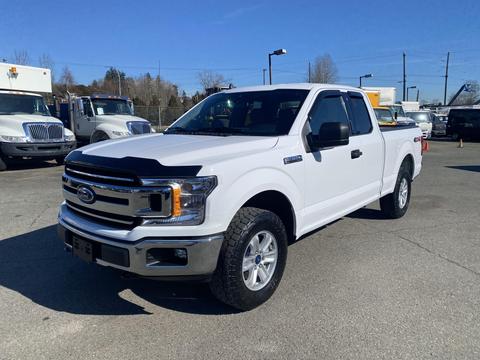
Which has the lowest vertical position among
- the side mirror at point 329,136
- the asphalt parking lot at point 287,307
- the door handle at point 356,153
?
the asphalt parking lot at point 287,307

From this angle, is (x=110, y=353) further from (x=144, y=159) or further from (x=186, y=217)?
(x=144, y=159)

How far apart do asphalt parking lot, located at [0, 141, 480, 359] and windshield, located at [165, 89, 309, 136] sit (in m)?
1.57

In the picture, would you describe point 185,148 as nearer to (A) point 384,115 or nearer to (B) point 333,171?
(B) point 333,171

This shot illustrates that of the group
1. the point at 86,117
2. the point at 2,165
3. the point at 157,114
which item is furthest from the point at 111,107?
the point at 157,114

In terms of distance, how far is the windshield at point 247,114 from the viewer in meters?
4.12

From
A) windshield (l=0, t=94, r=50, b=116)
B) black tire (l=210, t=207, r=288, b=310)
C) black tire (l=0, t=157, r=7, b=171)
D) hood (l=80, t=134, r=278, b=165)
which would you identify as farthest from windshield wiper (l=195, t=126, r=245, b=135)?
windshield (l=0, t=94, r=50, b=116)

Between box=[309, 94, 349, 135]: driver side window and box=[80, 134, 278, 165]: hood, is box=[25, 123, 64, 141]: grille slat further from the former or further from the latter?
box=[309, 94, 349, 135]: driver side window

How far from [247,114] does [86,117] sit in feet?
41.8

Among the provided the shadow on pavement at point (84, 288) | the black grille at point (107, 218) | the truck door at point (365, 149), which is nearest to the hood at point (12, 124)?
the shadow on pavement at point (84, 288)

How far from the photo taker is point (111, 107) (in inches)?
616

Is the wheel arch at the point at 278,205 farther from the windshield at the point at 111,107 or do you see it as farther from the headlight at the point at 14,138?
the windshield at the point at 111,107

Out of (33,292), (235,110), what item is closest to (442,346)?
(235,110)

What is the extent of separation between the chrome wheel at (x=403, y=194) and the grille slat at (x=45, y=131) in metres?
10.5

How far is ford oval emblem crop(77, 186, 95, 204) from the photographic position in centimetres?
329
